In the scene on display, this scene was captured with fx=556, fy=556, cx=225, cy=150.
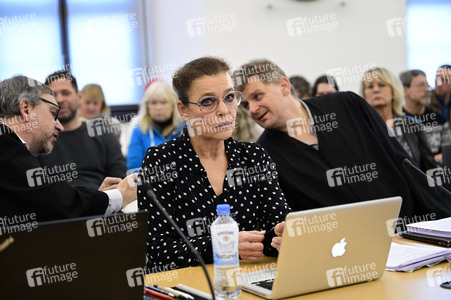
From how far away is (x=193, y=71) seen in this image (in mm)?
2025

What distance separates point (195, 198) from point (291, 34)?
394 centimetres

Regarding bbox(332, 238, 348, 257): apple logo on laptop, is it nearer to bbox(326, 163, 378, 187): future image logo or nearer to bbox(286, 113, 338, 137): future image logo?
bbox(326, 163, 378, 187): future image logo

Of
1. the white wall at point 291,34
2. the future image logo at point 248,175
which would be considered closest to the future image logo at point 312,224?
the future image logo at point 248,175

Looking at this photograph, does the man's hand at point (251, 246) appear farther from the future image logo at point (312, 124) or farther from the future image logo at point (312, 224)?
the future image logo at point (312, 124)

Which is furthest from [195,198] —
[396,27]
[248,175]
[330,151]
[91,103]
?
[396,27]

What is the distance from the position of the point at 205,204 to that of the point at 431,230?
2.63ft

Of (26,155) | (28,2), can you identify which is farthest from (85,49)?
(26,155)

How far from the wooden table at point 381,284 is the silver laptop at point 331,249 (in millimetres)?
27

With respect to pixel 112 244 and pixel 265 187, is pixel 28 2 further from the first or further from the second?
pixel 112 244

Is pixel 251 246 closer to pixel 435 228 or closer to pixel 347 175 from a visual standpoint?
pixel 435 228

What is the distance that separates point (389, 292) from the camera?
146 centimetres

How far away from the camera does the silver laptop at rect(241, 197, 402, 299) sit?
138 centimetres

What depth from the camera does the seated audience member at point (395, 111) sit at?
3.88m

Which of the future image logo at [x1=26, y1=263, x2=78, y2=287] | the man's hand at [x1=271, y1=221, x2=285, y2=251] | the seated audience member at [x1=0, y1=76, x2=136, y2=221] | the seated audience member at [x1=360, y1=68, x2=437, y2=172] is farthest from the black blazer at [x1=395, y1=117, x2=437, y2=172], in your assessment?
the future image logo at [x1=26, y1=263, x2=78, y2=287]
